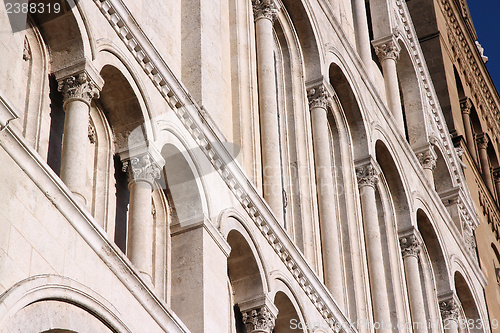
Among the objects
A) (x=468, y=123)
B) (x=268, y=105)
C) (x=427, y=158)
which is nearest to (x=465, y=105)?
(x=468, y=123)

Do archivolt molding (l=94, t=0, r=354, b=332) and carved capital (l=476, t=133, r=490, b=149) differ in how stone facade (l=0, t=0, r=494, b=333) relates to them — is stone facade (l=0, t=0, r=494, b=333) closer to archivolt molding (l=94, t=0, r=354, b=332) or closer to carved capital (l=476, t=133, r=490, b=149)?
archivolt molding (l=94, t=0, r=354, b=332)

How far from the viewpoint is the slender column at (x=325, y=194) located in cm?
1798

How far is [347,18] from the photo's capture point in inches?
941

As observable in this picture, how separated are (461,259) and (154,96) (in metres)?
13.4

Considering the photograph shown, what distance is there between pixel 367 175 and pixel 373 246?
1.44 metres

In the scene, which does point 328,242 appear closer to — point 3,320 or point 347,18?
point 347,18

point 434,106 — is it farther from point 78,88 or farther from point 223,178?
point 78,88

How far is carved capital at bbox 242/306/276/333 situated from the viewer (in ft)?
47.3

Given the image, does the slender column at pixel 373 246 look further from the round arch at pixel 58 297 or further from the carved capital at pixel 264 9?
the round arch at pixel 58 297

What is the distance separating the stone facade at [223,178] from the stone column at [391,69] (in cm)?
5

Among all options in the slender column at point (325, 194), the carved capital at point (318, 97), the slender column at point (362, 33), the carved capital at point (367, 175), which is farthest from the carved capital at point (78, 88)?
the slender column at point (362, 33)

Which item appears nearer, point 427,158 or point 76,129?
point 76,129

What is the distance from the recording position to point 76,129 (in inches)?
460

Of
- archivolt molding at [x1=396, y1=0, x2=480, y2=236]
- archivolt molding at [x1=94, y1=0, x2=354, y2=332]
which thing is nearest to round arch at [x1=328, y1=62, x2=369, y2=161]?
archivolt molding at [x1=94, y1=0, x2=354, y2=332]
